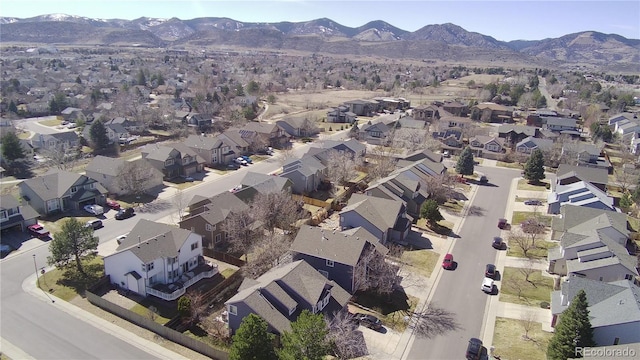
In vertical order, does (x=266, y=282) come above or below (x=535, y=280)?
above

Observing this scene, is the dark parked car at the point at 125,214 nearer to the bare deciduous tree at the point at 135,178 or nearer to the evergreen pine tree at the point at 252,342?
the bare deciduous tree at the point at 135,178

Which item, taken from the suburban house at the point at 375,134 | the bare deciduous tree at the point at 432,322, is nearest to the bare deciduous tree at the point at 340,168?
the suburban house at the point at 375,134

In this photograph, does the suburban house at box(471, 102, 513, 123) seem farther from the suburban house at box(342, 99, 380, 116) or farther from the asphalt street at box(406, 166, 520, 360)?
the asphalt street at box(406, 166, 520, 360)

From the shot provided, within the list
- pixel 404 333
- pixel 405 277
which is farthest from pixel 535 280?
pixel 404 333

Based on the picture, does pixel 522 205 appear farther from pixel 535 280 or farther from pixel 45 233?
pixel 45 233

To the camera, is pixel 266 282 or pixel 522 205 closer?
pixel 266 282

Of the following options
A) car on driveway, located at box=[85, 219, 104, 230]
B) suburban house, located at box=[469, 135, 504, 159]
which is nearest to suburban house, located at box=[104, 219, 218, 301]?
car on driveway, located at box=[85, 219, 104, 230]

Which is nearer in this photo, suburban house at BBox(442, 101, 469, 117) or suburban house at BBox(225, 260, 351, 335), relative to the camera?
Answer: suburban house at BBox(225, 260, 351, 335)
